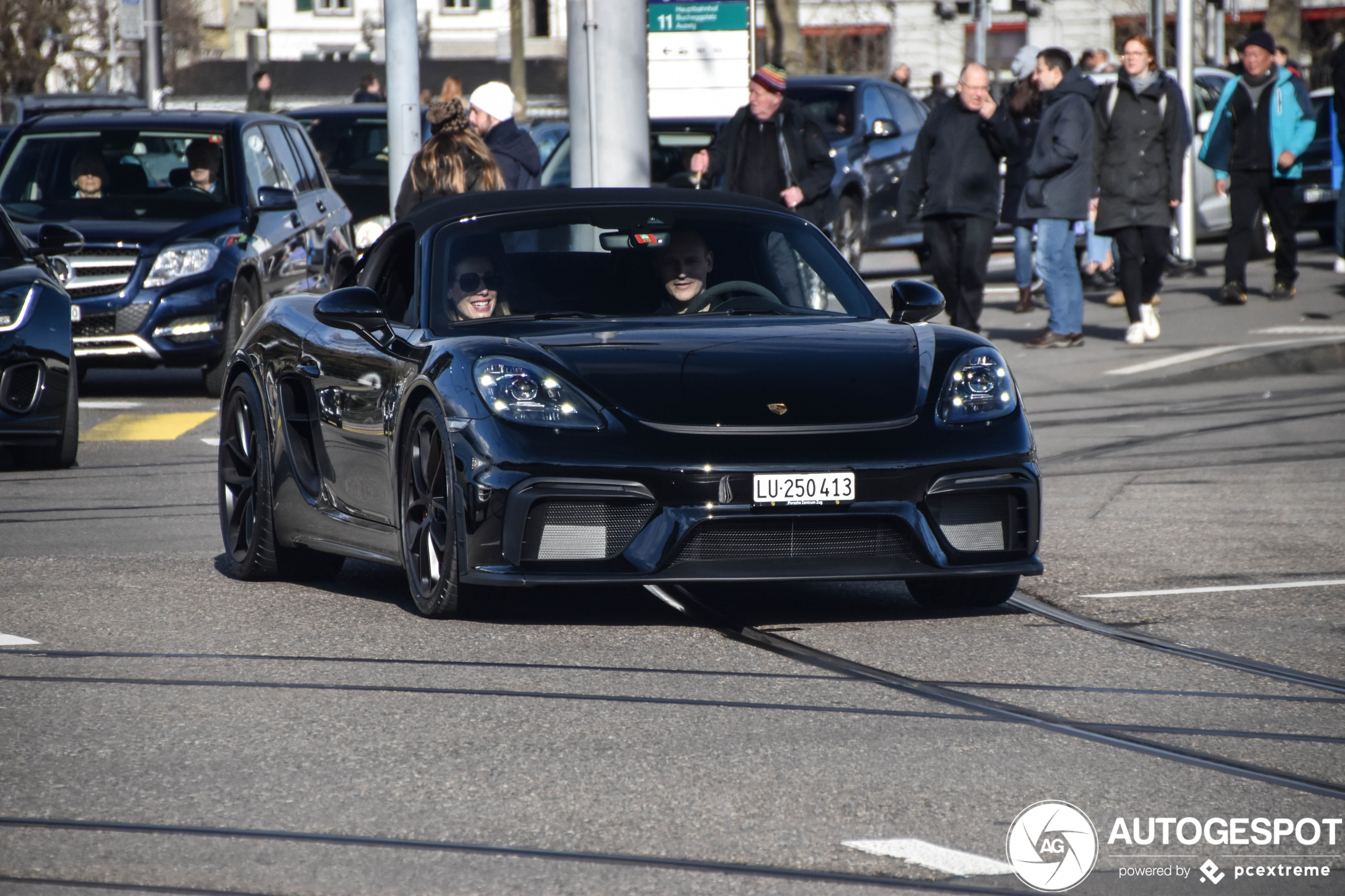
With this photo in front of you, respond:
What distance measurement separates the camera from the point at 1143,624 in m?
6.66

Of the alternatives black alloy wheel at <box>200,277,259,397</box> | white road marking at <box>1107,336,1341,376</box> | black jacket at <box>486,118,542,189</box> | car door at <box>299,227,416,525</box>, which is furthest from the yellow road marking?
white road marking at <box>1107,336,1341,376</box>

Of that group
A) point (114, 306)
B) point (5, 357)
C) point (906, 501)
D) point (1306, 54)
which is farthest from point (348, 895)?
point (1306, 54)

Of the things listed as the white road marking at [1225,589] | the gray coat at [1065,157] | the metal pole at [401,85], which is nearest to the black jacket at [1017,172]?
the gray coat at [1065,157]

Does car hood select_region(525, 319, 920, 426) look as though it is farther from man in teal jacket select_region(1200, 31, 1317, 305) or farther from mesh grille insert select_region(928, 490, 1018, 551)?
man in teal jacket select_region(1200, 31, 1317, 305)

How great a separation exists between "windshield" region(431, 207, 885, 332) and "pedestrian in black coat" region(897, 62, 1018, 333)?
6744mm

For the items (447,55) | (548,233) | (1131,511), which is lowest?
(1131,511)

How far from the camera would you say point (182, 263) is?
46.5 feet

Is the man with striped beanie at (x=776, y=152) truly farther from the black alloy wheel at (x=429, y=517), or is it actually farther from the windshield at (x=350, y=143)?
the black alloy wheel at (x=429, y=517)

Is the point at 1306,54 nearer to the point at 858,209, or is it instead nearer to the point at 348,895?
the point at 858,209

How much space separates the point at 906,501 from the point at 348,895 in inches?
117

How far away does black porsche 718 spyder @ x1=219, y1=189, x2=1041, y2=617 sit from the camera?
20.9ft

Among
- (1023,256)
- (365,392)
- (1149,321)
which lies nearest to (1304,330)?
(1149,321)

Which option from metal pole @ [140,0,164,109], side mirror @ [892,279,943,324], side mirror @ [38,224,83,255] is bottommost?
side mirror @ [892,279,943,324]

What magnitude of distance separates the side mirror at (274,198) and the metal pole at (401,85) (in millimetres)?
1987
